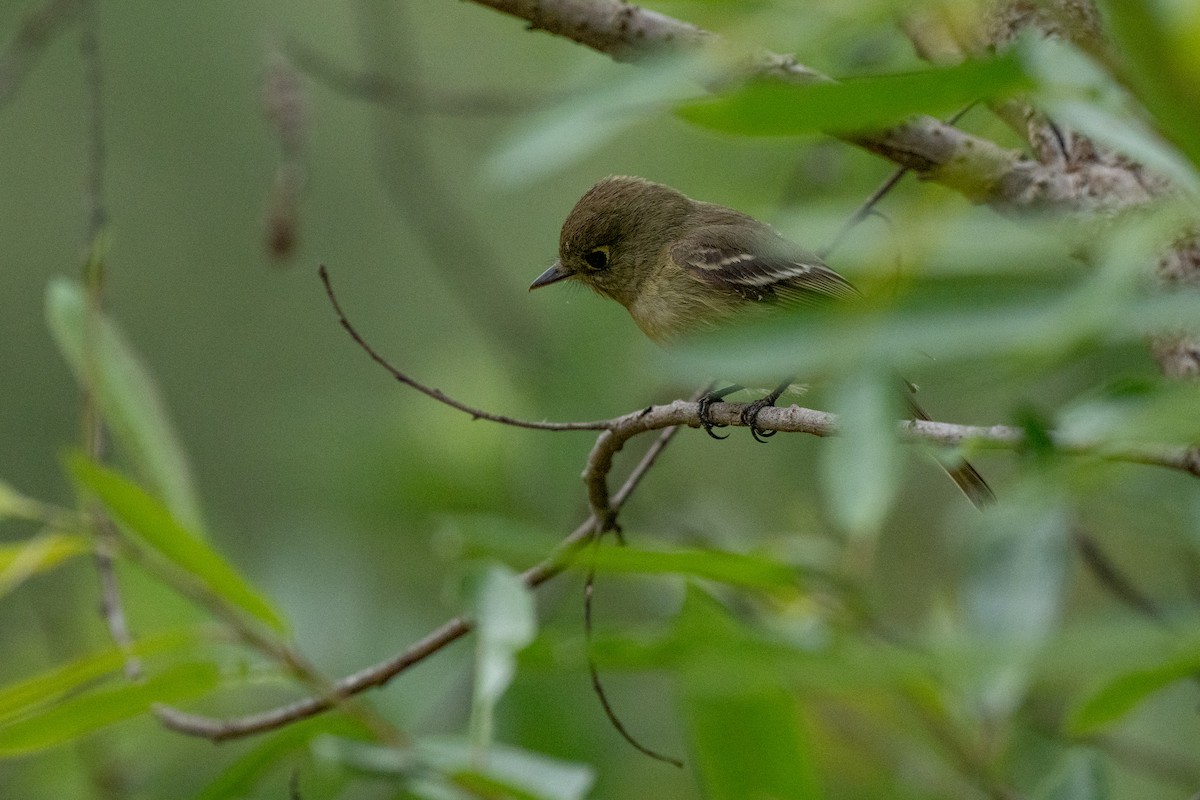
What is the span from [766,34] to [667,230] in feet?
10.3

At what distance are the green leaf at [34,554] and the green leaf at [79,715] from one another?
35 cm

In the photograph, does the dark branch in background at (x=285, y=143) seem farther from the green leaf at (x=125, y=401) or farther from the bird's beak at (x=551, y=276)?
the bird's beak at (x=551, y=276)

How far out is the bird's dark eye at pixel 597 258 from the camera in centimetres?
427

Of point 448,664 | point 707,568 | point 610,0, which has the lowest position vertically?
point 448,664

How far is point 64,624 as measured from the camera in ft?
14.4

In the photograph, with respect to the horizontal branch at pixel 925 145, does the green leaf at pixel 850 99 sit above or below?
above

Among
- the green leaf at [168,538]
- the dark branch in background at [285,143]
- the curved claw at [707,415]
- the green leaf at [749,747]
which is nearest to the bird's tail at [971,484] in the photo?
the curved claw at [707,415]

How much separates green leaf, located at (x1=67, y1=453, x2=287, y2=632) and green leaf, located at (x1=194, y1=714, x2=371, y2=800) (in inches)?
6.2

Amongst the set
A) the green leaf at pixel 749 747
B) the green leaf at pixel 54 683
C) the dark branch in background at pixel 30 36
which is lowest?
the green leaf at pixel 749 747

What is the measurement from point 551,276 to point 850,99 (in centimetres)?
339

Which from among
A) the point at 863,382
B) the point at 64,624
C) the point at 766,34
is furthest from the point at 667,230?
the point at 863,382

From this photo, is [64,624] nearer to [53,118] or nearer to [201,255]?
[201,255]

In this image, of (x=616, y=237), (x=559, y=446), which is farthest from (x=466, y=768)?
(x=616, y=237)

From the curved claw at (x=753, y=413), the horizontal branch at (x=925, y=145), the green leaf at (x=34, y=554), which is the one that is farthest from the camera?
the curved claw at (x=753, y=413)
